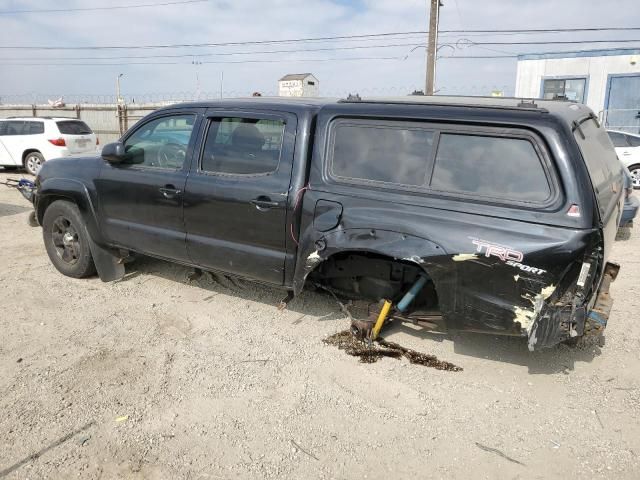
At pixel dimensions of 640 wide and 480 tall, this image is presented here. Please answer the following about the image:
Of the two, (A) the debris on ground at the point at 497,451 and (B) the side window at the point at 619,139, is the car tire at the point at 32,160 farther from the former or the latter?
(B) the side window at the point at 619,139

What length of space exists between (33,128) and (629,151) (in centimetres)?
1481

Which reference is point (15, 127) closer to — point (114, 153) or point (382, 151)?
point (114, 153)

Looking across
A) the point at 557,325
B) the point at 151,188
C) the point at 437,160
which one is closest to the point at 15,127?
the point at 151,188

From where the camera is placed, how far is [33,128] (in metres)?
13.2

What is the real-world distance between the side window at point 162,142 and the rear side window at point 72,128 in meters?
9.75

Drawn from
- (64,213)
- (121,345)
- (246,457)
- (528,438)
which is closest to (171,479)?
(246,457)

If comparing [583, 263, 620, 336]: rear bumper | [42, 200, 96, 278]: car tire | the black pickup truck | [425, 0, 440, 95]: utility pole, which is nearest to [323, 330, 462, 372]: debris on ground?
the black pickup truck

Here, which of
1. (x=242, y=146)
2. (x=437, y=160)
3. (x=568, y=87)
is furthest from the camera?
(x=568, y=87)

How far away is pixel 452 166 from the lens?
3.34 m

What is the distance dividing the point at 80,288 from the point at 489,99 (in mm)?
4203

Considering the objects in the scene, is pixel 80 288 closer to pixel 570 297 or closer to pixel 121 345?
pixel 121 345

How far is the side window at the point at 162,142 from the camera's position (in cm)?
447

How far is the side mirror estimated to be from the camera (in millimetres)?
4590

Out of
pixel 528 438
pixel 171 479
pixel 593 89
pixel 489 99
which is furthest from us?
pixel 593 89
